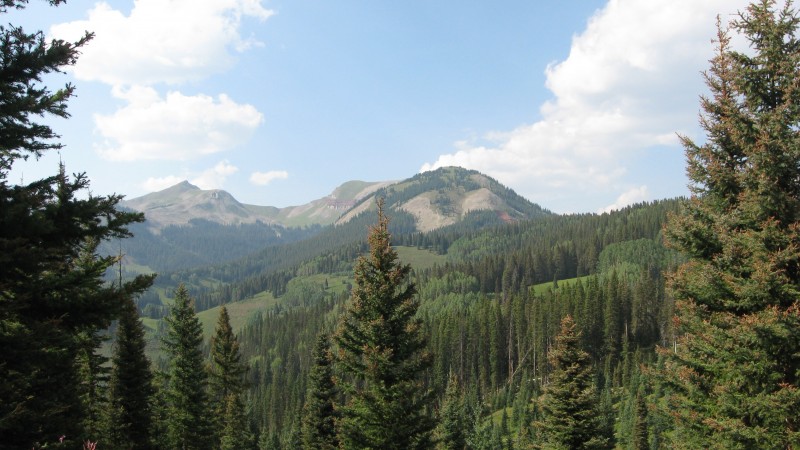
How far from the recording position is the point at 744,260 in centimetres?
1312

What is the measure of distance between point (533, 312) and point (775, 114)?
114905 mm

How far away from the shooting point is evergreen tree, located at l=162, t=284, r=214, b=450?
104ft

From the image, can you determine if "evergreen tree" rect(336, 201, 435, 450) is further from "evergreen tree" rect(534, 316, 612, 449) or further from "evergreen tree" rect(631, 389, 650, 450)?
"evergreen tree" rect(631, 389, 650, 450)

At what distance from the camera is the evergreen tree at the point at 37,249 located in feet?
30.2

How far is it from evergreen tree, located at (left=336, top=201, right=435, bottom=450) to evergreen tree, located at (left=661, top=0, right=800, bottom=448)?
9498 mm

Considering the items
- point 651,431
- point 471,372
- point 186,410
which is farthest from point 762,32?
point 471,372

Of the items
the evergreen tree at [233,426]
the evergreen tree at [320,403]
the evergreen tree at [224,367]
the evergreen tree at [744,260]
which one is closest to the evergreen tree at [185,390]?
the evergreen tree at [233,426]

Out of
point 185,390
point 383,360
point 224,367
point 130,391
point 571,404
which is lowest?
point 224,367

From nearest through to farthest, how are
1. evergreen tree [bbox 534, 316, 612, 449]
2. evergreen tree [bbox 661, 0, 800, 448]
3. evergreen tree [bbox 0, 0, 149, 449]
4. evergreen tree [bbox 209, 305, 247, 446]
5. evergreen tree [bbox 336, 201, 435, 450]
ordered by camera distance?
evergreen tree [bbox 0, 0, 149, 449], evergreen tree [bbox 661, 0, 800, 448], evergreen tree [bbox 336, 201, 435, 450], evergreen tree [bbox 534, 316, 612, 449], evergreen tree [bbox 209, 305, 247, 446]

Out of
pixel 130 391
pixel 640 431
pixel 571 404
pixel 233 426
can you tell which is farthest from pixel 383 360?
pixel 640 431

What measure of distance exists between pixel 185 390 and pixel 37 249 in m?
26.4

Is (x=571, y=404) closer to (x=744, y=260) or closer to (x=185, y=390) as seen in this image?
(x=744, y=260)

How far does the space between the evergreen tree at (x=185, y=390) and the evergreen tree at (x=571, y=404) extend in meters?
22.6

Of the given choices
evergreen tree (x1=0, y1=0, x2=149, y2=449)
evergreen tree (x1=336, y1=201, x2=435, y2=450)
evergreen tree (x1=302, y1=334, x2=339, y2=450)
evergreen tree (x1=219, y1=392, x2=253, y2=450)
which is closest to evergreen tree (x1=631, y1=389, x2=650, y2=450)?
evergreen tree (x1=302, y1=334, x2=339, y2=450)
